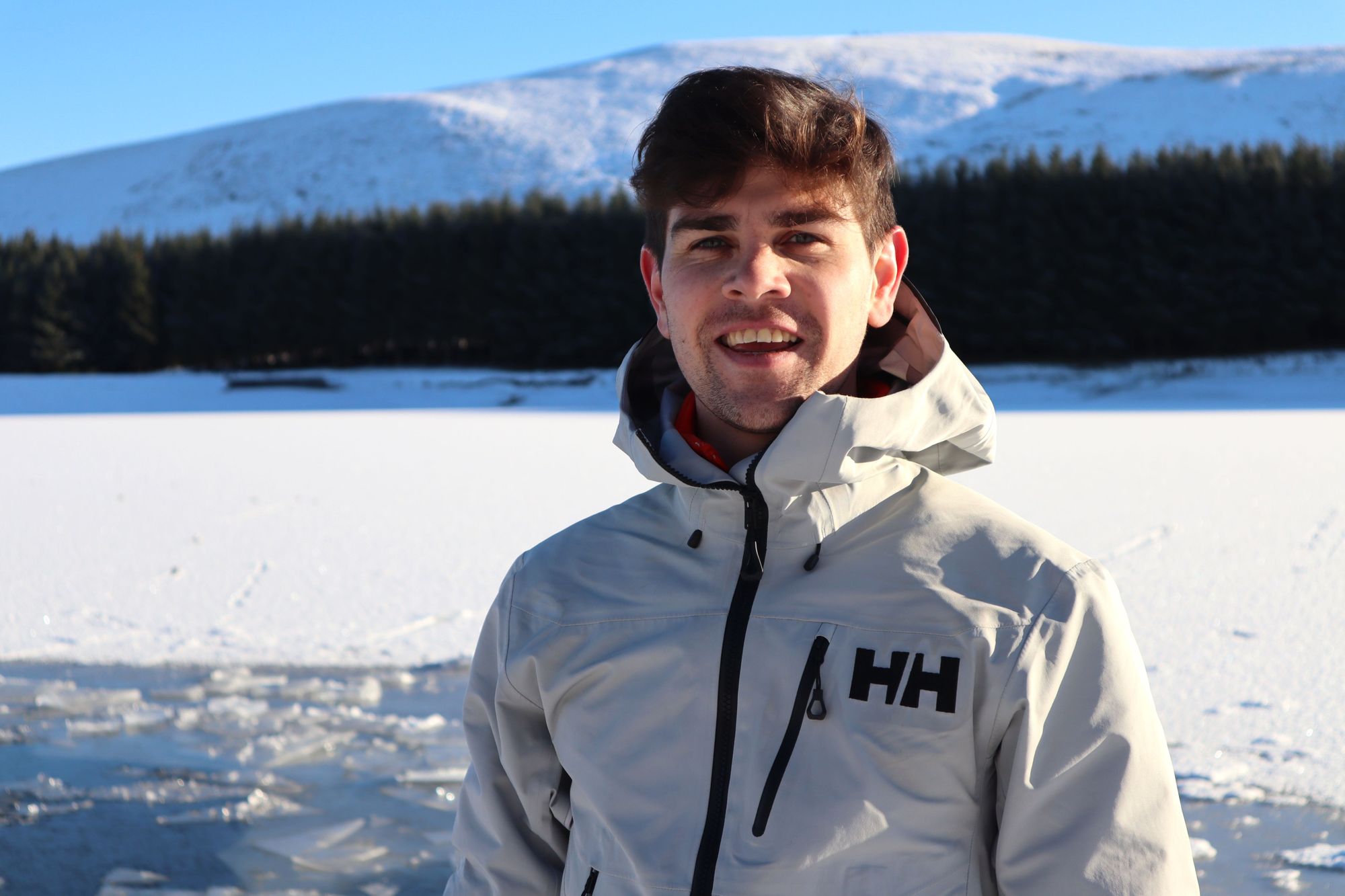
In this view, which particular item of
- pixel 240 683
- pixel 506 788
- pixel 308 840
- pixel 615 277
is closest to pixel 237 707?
pixel 240 683

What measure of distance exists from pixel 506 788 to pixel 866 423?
76 cm

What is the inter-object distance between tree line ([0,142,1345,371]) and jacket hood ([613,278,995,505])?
24237 mm

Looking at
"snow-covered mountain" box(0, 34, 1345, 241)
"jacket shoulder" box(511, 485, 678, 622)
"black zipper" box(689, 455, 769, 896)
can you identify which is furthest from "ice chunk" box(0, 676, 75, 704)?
"snow-covered mountain" box(0, 34, 1345, 241)

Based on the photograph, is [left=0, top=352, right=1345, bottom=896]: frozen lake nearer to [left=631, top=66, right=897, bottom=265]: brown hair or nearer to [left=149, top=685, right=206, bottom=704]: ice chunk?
[left=149, top=685, right=206, bottom=704]: ice chunk

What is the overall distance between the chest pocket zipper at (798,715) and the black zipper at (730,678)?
0.05 metres

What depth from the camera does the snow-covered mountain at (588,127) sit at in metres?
53.5

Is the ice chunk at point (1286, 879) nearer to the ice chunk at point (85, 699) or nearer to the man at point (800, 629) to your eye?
the man at point (800, 629)

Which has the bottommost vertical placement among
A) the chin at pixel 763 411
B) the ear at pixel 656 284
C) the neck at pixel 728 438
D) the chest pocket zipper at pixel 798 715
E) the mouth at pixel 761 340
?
the chest pocket zipper at pixel 798 715

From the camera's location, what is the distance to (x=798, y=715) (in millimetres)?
1477

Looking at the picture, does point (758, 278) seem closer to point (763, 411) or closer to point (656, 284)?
point (763, 411)

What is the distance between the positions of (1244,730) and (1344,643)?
3.47 feet

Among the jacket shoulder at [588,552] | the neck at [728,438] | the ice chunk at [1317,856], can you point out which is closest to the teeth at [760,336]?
the neck at [728,438]

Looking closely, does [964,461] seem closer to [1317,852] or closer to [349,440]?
[1317,852]

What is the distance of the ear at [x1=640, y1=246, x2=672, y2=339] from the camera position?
184cm
